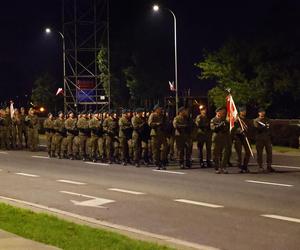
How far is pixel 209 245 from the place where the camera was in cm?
932

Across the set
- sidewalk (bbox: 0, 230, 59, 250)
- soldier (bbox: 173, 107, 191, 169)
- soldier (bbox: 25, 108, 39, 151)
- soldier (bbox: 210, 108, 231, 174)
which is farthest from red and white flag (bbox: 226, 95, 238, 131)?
soldier (bbox: 25, 108, 39, 151)

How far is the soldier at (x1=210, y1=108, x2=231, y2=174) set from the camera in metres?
18.2

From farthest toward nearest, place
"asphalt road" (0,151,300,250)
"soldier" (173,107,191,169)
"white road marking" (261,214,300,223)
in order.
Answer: "soldier" (173,107,191,169)
"white road marking" (261,214,300,223)
"asphalt road" (0,151,300,250)

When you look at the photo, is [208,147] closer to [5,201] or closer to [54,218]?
[5,201]

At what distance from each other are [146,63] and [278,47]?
18.0 metres

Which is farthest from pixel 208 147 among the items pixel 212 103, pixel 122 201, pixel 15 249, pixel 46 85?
pixel 46 85

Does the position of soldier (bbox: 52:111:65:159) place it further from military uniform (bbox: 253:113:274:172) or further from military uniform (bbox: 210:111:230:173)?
military uniform (bbox: 253:113:274:172)

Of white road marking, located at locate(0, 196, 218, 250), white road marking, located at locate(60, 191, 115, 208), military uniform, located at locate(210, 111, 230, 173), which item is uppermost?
military uniform, located at locate(210, 111, 230, 173)

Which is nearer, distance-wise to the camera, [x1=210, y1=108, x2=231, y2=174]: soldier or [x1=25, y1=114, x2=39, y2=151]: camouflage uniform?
[x1=210, y1=108, x2=231, y2=174]: soldier

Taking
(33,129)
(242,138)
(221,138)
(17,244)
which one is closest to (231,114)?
(221,138)

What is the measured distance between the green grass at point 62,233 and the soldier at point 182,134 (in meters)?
9.15

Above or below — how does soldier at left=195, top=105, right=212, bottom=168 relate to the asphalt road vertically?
above

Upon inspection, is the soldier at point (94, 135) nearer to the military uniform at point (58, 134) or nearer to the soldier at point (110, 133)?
the soldier at point (110, 133)

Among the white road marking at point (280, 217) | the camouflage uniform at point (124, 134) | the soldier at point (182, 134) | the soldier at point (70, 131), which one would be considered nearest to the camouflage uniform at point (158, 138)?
the soldier at point (182, 134)
